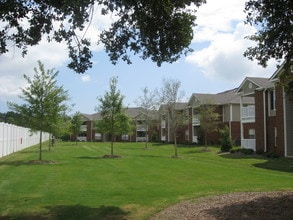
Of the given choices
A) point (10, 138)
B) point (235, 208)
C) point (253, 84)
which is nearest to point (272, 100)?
point (253, 84)

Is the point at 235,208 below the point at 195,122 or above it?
below

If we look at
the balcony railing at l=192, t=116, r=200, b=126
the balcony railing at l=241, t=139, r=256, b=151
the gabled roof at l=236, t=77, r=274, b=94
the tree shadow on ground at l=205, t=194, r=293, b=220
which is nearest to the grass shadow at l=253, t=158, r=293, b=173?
the balcony railing at l=241, t=139, r=256, b=151

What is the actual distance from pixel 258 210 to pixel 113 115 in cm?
2533

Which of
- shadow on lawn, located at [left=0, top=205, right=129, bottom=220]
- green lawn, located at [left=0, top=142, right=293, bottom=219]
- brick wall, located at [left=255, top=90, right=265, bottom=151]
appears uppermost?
brick wall, located at [left=255, top=90, right=265, bottom=151]

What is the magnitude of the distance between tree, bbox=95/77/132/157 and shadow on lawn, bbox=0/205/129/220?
2281cm

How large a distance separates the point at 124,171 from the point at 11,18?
1295 centimetres

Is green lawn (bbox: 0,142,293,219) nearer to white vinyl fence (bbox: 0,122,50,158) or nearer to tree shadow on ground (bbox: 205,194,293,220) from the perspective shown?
tree shadow on ground (bbox: 205,194,293,220)

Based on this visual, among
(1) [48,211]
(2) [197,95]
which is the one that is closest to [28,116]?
(1) [48,211]

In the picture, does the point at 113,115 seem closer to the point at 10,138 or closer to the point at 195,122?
the point at 10,138

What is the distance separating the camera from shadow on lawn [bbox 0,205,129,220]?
10.5 meters

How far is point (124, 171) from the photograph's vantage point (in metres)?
22.1

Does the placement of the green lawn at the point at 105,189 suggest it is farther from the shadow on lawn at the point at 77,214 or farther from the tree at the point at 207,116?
the tree at the point at 207,116

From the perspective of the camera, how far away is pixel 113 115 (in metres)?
34.7

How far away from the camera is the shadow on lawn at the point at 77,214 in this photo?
1048 cm
